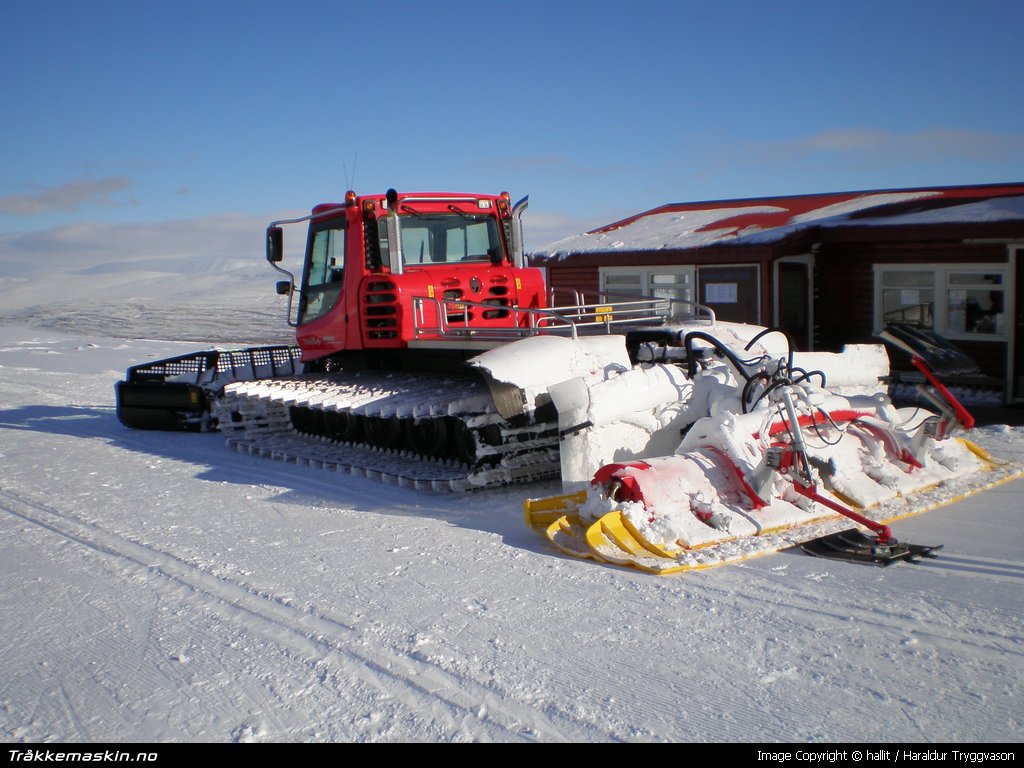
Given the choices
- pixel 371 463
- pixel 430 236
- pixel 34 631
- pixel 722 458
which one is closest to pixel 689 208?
pixel 430 236

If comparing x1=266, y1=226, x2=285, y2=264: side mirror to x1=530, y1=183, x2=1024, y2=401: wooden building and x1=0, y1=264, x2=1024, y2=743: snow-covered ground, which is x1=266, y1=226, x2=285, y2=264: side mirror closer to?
x1=0, y1=264, x2=1024, y2=743: snow-covered ground

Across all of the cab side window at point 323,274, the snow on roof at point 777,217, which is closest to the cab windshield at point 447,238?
the cab side window at point 323,274

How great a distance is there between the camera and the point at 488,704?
3.62m

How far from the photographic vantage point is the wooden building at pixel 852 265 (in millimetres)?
12000

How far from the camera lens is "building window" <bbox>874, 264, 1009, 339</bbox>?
12.2 meters

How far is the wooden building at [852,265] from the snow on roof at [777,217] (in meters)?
0.03

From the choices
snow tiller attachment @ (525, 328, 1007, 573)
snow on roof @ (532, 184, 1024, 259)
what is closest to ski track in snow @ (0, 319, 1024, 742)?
snow tiller attachment @ (525, 328, 1007, 573)

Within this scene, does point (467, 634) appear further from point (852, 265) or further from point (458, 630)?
A: point (852, 265)

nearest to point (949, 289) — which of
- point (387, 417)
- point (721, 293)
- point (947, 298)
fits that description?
point (947, 298)

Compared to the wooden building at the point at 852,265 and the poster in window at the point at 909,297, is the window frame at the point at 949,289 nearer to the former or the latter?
the wooden building at the point at 852,265

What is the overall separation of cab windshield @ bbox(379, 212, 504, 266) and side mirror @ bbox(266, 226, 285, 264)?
1221 mm

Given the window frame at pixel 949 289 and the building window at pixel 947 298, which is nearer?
the window frame at pixel 949 289

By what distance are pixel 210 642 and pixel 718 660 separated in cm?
230

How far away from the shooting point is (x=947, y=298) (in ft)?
41.7
